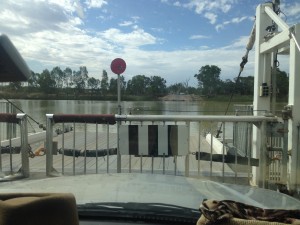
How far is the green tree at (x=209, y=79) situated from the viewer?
1188cm

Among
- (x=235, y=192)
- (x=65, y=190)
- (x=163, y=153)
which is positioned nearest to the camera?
(x=65, y=190)

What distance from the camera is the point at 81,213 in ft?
6.65

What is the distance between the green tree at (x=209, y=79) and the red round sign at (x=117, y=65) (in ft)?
14.7

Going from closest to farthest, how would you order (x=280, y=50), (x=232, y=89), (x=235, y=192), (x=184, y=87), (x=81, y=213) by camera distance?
(x=81, y=213) < (x=235, y=192) < (x=280, y=50) < (x=232, y=89) < (x=184, y=87)

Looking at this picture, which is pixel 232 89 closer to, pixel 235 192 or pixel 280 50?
pixel 280 50

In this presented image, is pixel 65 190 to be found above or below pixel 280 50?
below

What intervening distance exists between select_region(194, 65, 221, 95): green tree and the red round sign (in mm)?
4470

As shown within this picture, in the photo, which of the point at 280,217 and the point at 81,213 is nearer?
the point at 280,217

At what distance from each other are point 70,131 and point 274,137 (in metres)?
7.96

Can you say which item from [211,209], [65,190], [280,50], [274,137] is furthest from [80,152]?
[211,209]

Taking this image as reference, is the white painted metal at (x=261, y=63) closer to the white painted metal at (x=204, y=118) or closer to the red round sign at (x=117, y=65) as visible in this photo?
the white painted metal at (x=204, y=118)

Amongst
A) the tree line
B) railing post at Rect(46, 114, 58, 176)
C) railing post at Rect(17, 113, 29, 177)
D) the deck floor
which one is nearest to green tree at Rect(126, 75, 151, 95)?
the tree line

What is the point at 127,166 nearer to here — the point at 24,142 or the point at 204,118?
the point at 24,142

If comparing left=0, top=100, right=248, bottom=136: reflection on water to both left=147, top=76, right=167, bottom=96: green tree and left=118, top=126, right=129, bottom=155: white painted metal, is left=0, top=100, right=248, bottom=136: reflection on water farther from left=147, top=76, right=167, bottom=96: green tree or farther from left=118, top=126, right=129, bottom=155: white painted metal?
left=118, top=126, right=129, bottom=155: white painted metal
